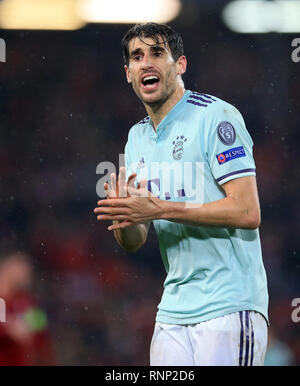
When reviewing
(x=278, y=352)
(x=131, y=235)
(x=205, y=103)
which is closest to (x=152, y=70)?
(x=205, y=103)

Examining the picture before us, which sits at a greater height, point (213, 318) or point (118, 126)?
point (118, 126)

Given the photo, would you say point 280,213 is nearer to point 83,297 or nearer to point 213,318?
point 83,297

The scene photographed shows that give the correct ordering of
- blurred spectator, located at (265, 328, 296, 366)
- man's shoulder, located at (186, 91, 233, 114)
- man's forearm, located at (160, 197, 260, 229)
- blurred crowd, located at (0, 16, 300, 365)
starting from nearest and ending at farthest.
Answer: man's forearm, located at (160, 197, 260, 229) → man's shoulder, located at (186, 91, 233, 114) → blurred spectator, located at (265, 328, 296, 366) → blurred crowd, located at (0, 16, 300, 365)

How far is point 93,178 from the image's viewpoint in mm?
7340

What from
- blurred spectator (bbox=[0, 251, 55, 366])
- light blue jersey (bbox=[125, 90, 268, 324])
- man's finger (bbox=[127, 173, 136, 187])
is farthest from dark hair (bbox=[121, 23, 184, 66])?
blurred spectator (bbox=[0, 251, 55, 366])

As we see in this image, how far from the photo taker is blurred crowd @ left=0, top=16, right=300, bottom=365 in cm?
655

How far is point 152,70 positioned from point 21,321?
339 centimetres

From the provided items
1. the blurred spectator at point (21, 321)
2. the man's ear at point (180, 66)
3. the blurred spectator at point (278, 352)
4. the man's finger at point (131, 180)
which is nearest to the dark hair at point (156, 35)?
the man's ear at point (180, 66)

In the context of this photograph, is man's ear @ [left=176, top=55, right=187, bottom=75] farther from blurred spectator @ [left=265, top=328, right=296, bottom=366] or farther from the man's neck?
blurred spectator @ [left=265, top=328, right=296, bottom=366]

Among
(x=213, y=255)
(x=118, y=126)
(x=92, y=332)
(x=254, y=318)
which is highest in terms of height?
(x=118, y=126)

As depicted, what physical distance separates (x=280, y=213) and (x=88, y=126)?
2422mm

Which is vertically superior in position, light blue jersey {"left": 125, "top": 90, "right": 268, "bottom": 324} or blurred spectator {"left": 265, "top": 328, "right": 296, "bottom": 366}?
light blue jersey {"left": 125, "top": 90, "right": 268, "bottom": 324}

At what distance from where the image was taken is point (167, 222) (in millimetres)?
2949

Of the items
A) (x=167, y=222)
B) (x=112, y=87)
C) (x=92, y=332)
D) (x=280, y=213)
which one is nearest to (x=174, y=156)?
(x=167, y=222)
